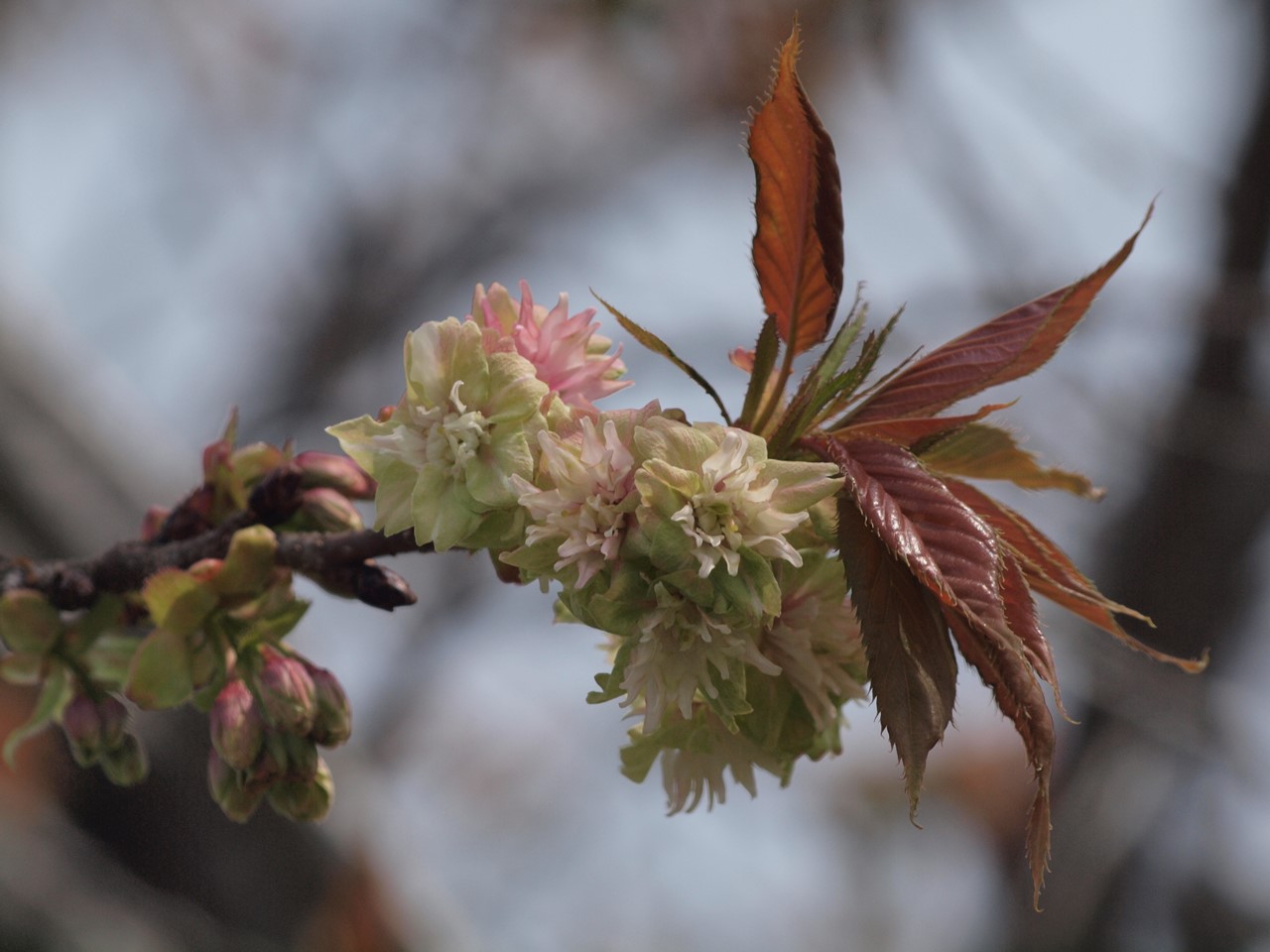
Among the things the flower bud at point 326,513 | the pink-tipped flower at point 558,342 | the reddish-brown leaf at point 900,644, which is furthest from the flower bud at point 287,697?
the reddish-brown leaf at point 900,644

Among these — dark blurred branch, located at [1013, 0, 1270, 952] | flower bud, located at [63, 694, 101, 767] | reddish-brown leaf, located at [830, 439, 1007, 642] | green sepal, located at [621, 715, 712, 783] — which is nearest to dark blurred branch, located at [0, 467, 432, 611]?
flower bud, located at [63, 694, 101, 767]

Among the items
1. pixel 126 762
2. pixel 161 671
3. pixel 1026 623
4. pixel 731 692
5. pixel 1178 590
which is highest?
pixel 1178 590

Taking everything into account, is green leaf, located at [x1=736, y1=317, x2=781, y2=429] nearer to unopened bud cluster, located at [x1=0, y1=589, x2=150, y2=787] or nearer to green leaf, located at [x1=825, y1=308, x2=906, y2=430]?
green leaf, located at [x1=825, y1=308, x2=906, y2=430]

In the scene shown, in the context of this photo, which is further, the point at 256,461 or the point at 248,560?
the point at 256,461

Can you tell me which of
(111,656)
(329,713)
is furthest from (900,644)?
(111,656)

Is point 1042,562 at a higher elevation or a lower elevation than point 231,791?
higher

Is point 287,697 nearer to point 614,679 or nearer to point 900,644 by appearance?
point 614,679

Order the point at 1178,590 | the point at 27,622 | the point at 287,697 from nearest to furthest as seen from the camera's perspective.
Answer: the point at 287,697
the point at 27,622
the point at 1178,590
